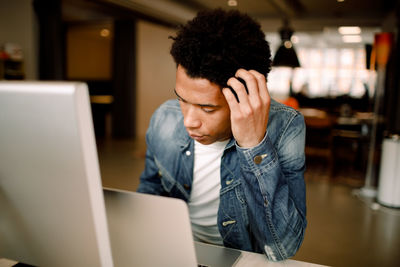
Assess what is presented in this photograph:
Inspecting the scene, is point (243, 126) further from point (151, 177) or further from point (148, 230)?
point (151, 177)

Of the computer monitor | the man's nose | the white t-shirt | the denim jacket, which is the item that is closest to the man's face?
the man's nose

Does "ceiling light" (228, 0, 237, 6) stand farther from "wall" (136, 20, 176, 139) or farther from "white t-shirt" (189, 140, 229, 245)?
"white t-shirt" (189, 140, 229, 245)

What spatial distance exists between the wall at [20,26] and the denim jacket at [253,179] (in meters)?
5.79

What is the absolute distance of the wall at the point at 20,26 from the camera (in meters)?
5.86

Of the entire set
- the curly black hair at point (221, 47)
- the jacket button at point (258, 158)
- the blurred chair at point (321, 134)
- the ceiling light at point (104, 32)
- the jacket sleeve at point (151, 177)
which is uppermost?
the ceiling light at point (104, 32)

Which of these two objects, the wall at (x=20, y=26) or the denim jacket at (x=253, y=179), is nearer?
the denim jacket at (x=253, y=179)

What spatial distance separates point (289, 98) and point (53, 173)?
785 centimetres

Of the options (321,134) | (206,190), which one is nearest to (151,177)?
(206,190)

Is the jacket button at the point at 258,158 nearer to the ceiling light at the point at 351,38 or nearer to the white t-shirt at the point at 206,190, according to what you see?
the white t-shirt at the point at 206,190

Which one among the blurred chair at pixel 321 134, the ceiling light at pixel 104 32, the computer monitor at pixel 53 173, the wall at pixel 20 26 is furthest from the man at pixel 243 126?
the ceiling light at pixel 104 32

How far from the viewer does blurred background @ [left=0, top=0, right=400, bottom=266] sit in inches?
133

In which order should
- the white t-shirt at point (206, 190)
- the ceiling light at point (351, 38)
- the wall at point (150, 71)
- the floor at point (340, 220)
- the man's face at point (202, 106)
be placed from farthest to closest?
the ceiling light at point (351, 38)
the wall at point (150, 71)
the floor at point (340, 220)
the white t-shirt at point (206, 190)
the man's face at point (202, 106)

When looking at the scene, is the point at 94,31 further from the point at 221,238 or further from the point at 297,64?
the point at 221,238

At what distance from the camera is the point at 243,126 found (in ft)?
2.48
